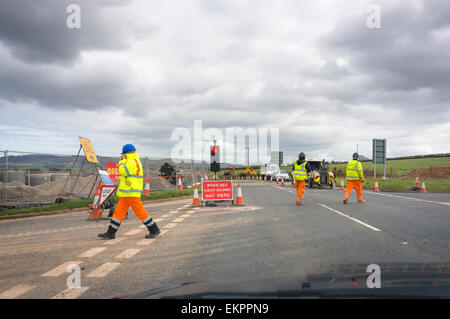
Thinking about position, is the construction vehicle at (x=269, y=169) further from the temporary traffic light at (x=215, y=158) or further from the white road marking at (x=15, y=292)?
the white road marking at (x=15, y=292)

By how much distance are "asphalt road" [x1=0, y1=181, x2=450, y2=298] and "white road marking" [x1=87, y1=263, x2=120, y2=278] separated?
15 mm

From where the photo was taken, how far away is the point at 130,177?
7.96 meters

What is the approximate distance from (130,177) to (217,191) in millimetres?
7838

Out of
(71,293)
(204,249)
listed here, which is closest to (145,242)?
(204,249)

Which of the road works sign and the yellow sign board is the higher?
the road works sign

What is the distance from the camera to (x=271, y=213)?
39.3ft

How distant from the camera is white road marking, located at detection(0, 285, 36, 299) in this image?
13.6ft

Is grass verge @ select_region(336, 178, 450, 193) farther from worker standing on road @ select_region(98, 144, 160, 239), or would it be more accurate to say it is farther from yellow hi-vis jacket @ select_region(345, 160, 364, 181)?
worker standing on road @ select_region(98, 144, 160, 239)

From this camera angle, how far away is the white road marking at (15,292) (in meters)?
4.14

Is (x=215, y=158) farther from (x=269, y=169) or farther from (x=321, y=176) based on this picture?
(x=269, y=169)

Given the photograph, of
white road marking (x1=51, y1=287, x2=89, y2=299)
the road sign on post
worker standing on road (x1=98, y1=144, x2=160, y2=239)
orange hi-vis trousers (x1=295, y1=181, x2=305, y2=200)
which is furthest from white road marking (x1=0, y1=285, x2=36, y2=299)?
the road sign on post
